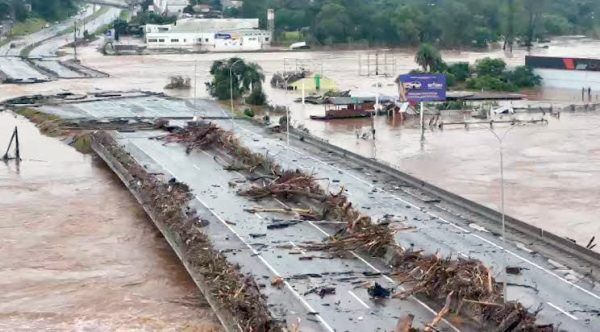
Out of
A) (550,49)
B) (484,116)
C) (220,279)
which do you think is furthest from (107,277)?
(550,49)

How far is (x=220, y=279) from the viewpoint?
16.6 metres

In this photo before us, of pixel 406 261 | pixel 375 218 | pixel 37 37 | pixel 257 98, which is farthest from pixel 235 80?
pixel 37 37

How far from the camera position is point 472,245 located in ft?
62.5

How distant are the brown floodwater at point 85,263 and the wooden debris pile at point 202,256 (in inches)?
27.0

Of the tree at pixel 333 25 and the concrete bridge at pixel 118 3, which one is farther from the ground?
the concrete bridge at pixel 118 3

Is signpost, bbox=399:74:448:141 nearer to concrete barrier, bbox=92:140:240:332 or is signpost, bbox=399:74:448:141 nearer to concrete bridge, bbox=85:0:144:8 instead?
concrete barrier, bbox=92:140:240:332

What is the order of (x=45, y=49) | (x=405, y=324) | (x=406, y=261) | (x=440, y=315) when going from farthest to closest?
(x=45, y=49) < (x=406, y=261) < (x=440, y=315) < (x=405, y=324)

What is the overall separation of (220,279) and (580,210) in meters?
11.5

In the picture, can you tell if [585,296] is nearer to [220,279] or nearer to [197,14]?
[220,279]

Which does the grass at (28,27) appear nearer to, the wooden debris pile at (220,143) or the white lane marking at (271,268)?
the wooden debris pile at (220,143)

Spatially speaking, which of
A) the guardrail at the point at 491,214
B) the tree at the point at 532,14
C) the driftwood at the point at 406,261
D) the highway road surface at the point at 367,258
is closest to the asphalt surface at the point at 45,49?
the guardrail at the point at 491,214

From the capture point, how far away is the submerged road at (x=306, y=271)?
14891 mm

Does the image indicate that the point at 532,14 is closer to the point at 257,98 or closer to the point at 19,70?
the point at 19,70

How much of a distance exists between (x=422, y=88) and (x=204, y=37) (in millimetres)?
50896
